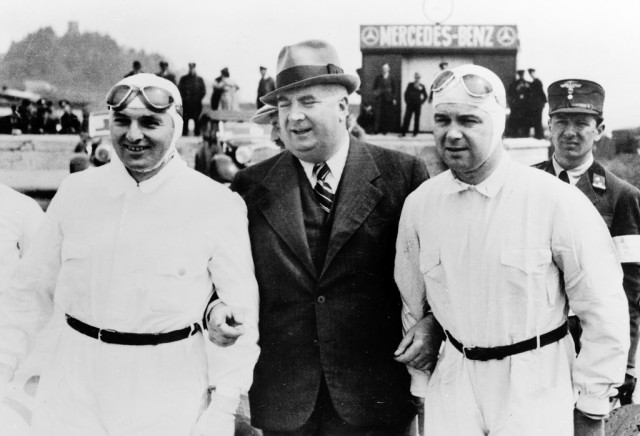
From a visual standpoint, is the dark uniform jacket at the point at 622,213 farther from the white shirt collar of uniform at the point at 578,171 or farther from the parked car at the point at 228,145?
the parked car at the point at 228,145

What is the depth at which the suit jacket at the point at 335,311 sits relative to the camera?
295cm

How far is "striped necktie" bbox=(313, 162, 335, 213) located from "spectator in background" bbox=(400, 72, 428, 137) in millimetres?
12565

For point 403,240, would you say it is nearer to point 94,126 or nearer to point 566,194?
point 566,194

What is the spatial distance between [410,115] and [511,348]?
13.6 m

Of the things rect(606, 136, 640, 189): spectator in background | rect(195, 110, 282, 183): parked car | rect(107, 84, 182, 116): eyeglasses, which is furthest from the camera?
rect(606, 136, 640, 189): spectator in background

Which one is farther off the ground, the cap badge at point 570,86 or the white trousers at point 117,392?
the cap badge at point 570,86

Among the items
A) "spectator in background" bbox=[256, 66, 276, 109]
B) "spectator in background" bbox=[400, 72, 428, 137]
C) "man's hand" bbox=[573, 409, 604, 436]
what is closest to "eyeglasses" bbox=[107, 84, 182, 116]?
"man's hand" bbox=[573, 409, 604, 436]

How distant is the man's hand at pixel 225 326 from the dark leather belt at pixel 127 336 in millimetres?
149

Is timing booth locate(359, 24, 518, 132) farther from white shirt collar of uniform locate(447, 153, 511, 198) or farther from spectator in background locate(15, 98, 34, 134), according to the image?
white shirt collar of uniform locate(447, 153, 511, 198)

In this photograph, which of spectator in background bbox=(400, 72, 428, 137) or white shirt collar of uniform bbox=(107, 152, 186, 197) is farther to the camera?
spectator in background bbox=(400, 72, 428, 137)

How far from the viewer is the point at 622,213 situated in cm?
349

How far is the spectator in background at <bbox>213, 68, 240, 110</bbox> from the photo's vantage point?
13.4 metres

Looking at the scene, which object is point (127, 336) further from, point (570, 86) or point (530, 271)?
point (570, 86)

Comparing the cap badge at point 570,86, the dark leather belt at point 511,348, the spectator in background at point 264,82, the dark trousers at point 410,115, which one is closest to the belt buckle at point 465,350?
the dark leather belt at point 511,348
